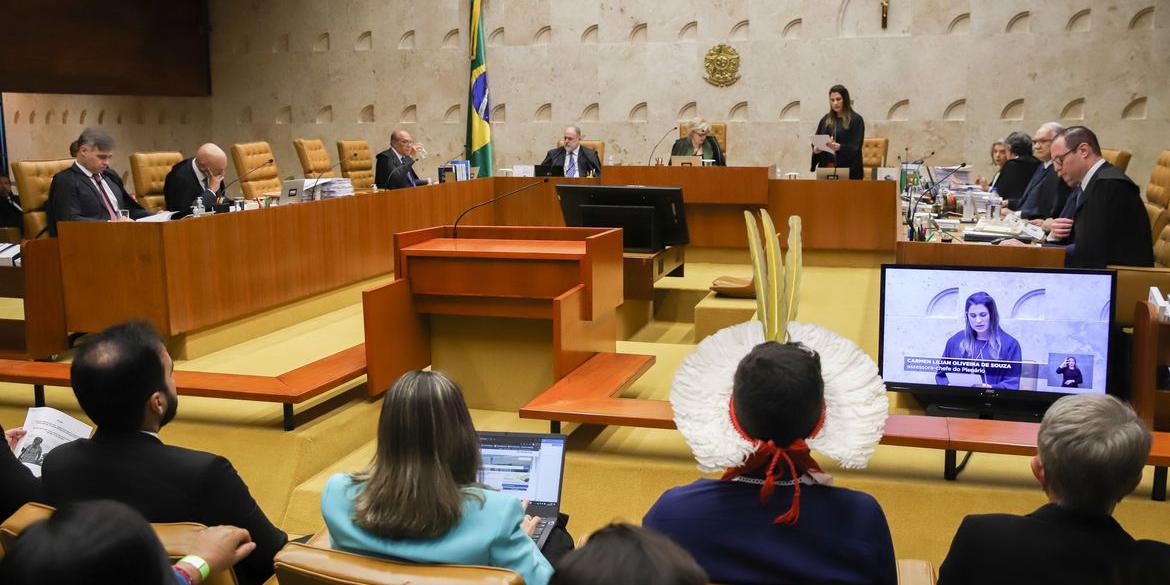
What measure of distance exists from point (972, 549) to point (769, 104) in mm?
10134

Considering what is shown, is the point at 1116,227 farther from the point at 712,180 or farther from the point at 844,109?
the point at 844,109

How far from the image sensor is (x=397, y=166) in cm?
890

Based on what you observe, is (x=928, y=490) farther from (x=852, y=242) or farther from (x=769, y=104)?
(x=769, y=104)

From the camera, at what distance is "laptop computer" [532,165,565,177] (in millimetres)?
9250

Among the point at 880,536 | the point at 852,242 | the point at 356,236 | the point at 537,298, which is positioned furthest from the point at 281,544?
the point at 852,242

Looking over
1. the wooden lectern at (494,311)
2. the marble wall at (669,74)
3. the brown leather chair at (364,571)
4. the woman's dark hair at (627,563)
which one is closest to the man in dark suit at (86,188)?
the wooden lectern at (494,311)

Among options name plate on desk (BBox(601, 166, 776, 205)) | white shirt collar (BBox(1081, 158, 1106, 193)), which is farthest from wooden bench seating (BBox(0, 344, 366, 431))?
name plate on desk (BBox(601, 166, 776, 205))

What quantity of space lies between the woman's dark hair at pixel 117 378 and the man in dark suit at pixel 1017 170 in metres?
7.24

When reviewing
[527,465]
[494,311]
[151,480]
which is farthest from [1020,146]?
[151,480]

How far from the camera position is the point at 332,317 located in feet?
21.4

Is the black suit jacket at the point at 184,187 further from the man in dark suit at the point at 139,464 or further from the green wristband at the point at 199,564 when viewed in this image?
the green wristband at the point at 199,564

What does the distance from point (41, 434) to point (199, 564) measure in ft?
5.17

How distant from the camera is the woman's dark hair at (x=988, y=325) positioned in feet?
12.7

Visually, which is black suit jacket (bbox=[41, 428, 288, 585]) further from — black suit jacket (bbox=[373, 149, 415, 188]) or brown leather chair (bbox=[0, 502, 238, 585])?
black suit jacket (bbox=[373, 149, 415, 188])
